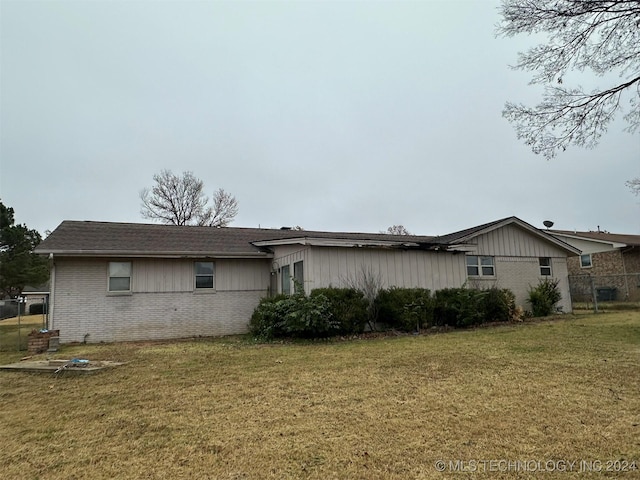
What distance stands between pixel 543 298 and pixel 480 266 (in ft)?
8.89

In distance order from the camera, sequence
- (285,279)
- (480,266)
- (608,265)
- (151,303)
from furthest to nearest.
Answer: (608,265) → (480,266) → (285,279) → (151,303)

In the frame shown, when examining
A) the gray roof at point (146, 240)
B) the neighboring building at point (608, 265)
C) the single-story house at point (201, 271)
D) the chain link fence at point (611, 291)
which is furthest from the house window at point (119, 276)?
the neighboring building at point (608, 265)

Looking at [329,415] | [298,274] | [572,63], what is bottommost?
[329,415]

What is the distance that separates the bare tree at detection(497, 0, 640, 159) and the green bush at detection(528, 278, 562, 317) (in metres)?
6.94

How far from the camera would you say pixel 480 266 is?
1486 centimetres

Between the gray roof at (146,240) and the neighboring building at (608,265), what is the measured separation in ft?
53.5

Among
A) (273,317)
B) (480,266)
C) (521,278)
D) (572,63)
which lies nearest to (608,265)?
(521,278)

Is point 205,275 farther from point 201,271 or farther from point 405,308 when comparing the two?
point 405,308

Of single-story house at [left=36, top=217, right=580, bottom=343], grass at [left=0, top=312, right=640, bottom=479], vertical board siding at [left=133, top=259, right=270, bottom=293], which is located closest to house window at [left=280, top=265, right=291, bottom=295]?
single-story house at [left=36, top=217, right=580, bottom=343]

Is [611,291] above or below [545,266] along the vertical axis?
below

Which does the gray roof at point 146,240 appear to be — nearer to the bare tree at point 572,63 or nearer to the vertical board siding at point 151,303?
the vertical board siding at point 151,303

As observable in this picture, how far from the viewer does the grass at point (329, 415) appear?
3.12 metres


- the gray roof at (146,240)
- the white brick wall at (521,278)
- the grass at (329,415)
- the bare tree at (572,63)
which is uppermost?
the bare tree at (572,63)

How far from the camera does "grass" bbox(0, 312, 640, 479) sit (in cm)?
312
